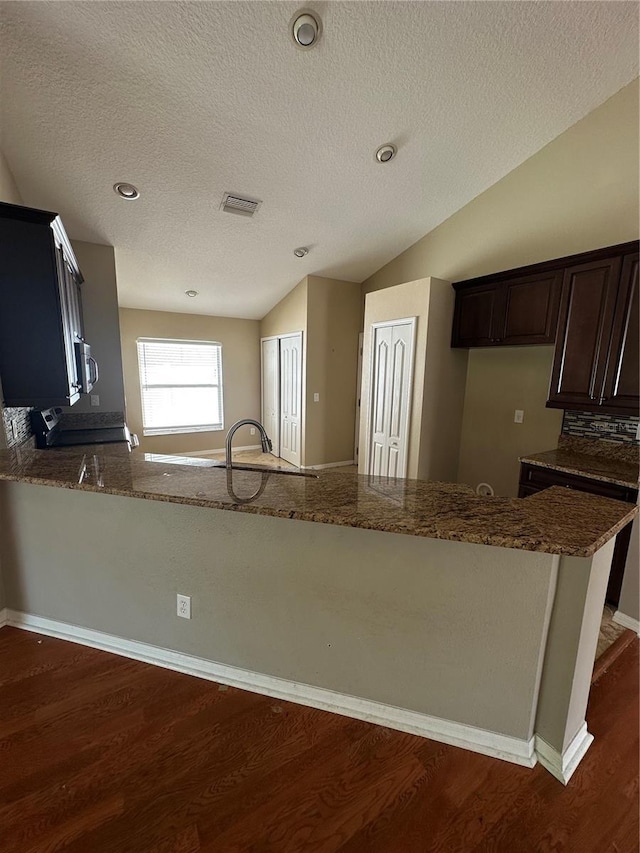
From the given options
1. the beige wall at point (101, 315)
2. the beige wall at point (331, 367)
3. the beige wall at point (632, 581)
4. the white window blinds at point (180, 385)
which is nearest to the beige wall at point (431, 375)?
the beige wall at point (331, 367)

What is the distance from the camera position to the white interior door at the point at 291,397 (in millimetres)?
5086

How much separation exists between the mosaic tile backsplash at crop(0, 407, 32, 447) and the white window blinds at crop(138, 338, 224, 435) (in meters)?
3.16

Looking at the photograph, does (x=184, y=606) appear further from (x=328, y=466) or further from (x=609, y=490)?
(x=328, y=466)

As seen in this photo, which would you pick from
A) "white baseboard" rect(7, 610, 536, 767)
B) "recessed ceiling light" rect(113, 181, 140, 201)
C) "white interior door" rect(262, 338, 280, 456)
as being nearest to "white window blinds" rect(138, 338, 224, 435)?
"white interior door" rect(262, 338, 280, 456)

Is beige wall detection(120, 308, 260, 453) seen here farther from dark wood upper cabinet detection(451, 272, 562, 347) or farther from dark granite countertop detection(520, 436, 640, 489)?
dark granite countertop detection(520, 436, 640, 489)

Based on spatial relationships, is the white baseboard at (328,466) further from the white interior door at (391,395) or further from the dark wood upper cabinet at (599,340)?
the dark wood upper cabinet at (599,340)

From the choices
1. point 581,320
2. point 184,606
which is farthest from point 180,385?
point 581,320

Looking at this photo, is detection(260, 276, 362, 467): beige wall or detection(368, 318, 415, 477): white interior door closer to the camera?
detection(368, 318, 415, 477): white interior door

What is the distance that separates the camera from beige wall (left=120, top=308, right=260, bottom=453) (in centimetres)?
522

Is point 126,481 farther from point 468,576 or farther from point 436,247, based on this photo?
point 436,247

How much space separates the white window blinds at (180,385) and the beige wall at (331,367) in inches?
73.6

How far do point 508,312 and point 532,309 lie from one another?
0.20m

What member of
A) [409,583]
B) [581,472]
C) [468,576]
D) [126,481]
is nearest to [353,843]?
[409,583]

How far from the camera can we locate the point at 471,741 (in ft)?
4.48
